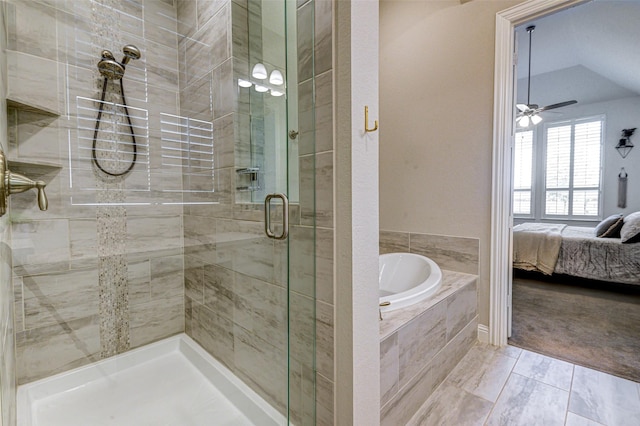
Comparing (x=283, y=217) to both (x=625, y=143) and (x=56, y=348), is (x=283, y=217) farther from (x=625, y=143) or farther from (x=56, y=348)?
(x=625, y=143)

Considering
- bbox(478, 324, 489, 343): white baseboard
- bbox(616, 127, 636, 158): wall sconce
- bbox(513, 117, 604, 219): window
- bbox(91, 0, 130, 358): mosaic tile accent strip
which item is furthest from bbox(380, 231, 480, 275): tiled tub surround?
bbox(616, 127, 636, 158): wall sconce

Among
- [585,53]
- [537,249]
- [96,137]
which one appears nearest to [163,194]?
[96,137]

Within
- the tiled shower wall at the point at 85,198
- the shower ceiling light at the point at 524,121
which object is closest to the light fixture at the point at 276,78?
the tiled shower wall at the point at 85,198

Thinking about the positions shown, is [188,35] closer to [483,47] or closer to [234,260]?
[234,260]

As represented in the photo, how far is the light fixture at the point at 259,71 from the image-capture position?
1.20m

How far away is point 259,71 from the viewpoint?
124cm

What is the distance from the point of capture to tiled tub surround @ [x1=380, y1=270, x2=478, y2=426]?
48.8 inches

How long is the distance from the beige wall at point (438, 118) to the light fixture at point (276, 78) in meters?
1.70

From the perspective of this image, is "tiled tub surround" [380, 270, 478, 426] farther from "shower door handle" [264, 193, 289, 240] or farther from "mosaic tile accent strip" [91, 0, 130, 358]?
"mosaic tile accent strip" [91, 0, 130, 358]

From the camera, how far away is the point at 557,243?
141 inches

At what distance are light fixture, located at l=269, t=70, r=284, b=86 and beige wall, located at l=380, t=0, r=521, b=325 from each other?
1697 mm

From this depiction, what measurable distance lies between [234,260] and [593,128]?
6.92 m

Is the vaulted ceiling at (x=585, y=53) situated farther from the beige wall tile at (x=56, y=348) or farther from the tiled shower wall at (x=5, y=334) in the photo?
the beige wall tile at (x=56, y=348)

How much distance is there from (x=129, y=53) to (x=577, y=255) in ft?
16.0
